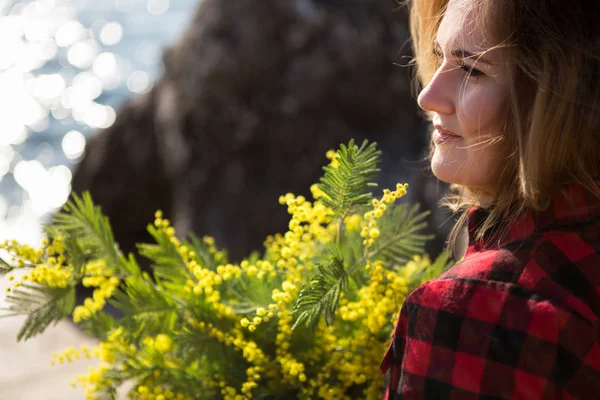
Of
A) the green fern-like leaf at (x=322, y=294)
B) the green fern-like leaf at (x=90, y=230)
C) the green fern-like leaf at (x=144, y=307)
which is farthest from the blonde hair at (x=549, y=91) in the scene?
the green fern-like leaf at (x=90, y=230)

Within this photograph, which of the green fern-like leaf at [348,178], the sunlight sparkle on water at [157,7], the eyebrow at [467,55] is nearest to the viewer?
the eyebrow at [467,55]

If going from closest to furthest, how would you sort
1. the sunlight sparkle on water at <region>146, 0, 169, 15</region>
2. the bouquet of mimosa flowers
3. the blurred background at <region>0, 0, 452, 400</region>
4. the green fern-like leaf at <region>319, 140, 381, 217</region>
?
the green fern-like leaf at <region>319, 140, 381, 217</region>, the bouquet of mimosa flowers, the blurred background at <region>0, 0, 452, 400</region>, the sunlight sparkle on water at <region>146, 0, 169, 15</region>

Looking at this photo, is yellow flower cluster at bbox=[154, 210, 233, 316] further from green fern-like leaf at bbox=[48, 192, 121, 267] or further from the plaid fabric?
the plaid fabric

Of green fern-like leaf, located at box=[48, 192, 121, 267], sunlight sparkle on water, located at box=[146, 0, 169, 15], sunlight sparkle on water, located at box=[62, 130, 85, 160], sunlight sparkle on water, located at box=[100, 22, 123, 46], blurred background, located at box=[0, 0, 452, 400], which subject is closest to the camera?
green fern-like leaf, located at box=[48, 192, 121, 267]

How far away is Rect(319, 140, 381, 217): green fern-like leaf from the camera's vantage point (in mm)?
977

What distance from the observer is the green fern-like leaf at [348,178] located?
977 mm

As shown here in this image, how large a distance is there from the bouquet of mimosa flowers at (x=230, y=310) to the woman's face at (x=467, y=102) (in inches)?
6.3

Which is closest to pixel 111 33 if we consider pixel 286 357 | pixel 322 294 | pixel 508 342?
pixel 286 357

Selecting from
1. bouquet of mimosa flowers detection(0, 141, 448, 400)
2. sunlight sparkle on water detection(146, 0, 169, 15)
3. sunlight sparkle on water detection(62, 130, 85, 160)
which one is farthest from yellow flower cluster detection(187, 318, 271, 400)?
sunlight sparkle on water detection(146, 0, 169, 15)

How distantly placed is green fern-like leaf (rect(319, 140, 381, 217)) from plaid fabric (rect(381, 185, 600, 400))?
0.63 feet

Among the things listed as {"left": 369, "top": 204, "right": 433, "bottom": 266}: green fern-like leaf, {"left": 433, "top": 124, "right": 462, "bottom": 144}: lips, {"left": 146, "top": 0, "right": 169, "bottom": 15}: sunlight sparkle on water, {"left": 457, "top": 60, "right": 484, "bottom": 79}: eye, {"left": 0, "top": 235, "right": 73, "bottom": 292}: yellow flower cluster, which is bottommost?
{"left": 369, "top": 204, "right": 433, "bottom": 266}: green fern-like leaf

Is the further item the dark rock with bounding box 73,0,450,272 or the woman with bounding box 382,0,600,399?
the dark rock with bounding box 73,0,450,272

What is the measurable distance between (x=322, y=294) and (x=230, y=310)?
226 millimetres

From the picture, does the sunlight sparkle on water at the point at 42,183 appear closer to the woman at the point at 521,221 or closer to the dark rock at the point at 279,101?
the dark rock at the point at 279,101
